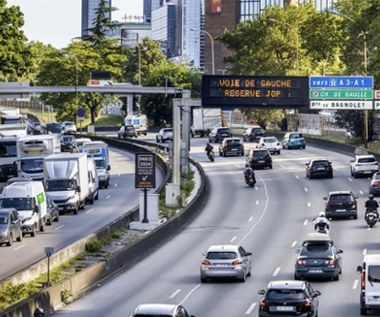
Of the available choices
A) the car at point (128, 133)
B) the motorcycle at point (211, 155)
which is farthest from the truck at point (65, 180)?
the car at point (128, 133)

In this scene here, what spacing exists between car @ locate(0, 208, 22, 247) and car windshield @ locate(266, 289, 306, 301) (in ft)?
72.4

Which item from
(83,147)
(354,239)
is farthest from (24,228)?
(83,147)

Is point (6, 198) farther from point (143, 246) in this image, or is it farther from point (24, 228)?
point (143, 246)

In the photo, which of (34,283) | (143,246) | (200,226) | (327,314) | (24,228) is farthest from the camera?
(200,226)

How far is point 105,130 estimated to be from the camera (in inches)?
6703

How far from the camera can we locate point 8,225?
52344mm

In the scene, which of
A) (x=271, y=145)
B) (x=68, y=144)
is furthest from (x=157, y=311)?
(x=68, y=144)

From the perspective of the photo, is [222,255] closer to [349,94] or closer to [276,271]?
[276,271]

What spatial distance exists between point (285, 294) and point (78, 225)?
3028 cm

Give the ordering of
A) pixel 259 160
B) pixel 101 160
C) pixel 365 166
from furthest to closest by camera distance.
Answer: pixel 259 160, pixel 101 160, pixel 365 166

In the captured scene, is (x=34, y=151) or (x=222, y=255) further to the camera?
(x=34, y=151)

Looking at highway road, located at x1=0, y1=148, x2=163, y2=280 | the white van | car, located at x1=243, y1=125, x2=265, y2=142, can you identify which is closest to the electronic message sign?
highway road, located at x1=0, y1=148, x2=163, y2=280

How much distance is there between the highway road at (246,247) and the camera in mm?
37375

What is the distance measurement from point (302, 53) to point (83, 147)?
6117 cm
